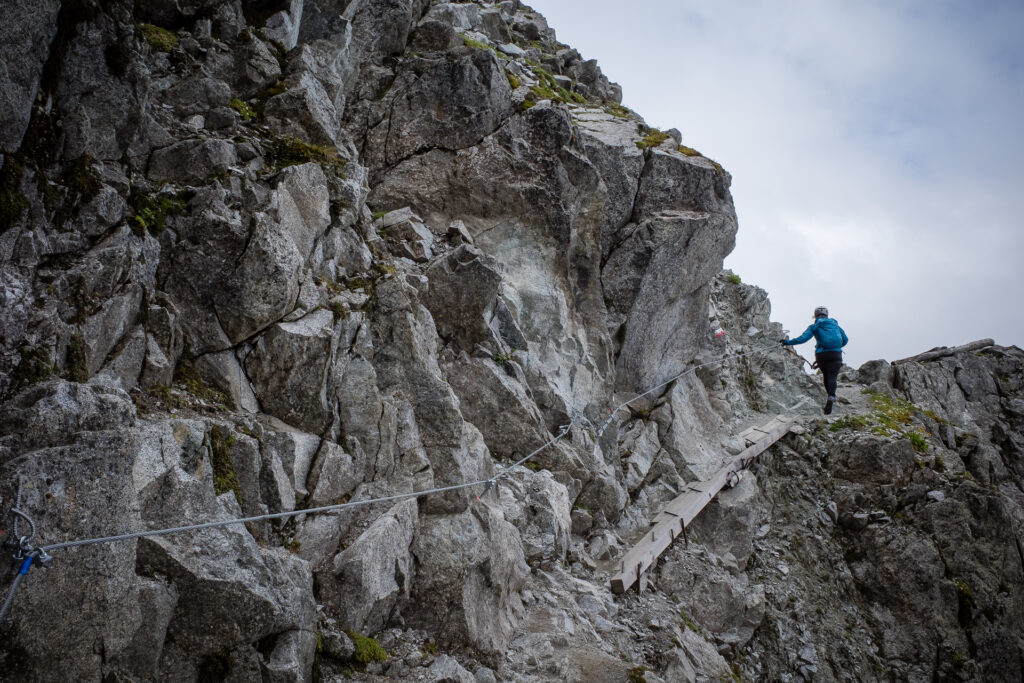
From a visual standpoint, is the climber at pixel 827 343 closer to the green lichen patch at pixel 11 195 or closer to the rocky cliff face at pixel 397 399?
Answer: the rocky cliff face at pixel 397 399

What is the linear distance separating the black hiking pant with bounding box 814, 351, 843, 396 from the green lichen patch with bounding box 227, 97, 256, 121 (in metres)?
Result: 18.7

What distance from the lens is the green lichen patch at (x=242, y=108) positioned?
909cm

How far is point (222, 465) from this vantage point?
5.77 meters

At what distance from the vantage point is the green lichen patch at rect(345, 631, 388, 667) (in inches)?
231

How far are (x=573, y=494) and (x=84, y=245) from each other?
9.31 metres

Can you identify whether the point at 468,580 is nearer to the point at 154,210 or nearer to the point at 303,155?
the point at 154,210

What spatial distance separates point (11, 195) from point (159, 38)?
5520mm

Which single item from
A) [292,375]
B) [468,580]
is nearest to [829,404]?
A: [468,580]

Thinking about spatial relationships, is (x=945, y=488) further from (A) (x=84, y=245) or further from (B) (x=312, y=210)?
(A) (x=84, y=245)

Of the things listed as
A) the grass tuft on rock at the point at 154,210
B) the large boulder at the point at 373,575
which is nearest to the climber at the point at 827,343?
the large boulder at the point at 373,575

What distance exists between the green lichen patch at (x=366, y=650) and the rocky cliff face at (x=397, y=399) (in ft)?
0.40

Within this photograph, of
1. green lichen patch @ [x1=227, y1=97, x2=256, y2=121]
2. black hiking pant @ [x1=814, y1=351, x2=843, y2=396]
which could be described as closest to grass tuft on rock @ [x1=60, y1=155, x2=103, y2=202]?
green lichen patch @ [x1=227, y1=97, x2=256, y2=121]

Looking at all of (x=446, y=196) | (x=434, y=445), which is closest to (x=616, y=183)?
(x=446, y=196)

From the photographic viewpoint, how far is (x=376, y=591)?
6.41m
